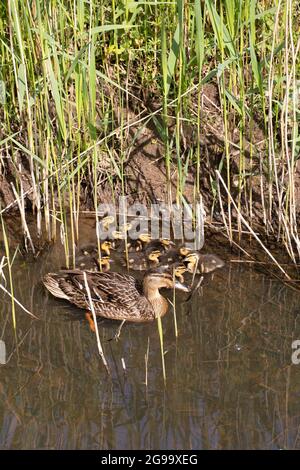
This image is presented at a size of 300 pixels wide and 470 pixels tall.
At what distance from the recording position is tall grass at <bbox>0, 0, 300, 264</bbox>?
Answer: 200 inches

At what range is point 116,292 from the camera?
5473 mm

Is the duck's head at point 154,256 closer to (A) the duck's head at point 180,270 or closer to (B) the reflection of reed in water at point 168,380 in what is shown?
(A) the duck's head at point 180,270

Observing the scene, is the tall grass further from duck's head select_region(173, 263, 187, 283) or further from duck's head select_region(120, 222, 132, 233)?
duck's head select_region(173, 263, 187, 283)

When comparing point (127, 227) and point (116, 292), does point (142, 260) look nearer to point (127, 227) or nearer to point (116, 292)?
point (127, 227)

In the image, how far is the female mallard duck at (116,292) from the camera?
212 inches

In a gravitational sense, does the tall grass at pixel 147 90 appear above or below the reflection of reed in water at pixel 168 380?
above

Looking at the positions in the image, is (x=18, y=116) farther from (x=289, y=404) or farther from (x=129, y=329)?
(x=289, y=404)

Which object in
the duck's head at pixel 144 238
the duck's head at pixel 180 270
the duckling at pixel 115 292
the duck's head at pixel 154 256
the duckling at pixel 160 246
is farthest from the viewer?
the duck's head at pixel 144 238

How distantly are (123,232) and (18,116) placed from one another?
1.07 meters

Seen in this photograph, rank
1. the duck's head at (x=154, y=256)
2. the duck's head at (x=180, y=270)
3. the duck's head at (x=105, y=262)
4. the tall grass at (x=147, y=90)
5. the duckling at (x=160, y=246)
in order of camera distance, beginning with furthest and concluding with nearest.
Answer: the duckling at (x=160, y=246) → the duck's head at (x=154, y=256) → the duck's head at (x=105, y=262) → the duck's head at (x=180, y=270) → the tall grass at (x=147, y=90)
